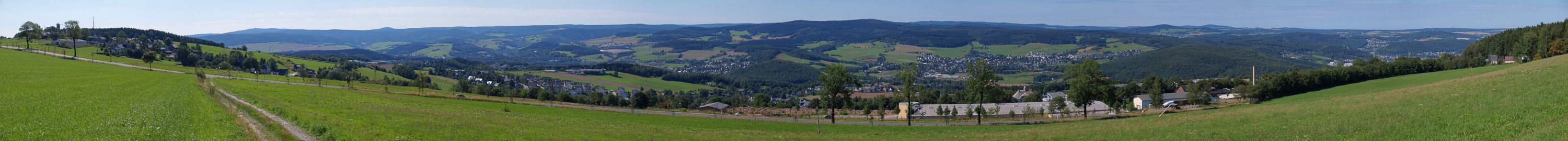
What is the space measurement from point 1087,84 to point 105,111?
1348 inches

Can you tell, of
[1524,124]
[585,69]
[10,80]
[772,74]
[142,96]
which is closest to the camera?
[1524,124]

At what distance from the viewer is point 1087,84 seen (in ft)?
121

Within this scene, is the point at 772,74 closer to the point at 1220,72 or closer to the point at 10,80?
the point at 1220,72

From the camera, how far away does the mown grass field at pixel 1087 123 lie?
664 inches

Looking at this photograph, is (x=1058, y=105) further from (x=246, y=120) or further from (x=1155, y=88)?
(x=246, y=120)

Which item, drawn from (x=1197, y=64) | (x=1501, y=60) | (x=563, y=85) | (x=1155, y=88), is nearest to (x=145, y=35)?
(x=563, y=85)

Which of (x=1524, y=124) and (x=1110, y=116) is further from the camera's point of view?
(x=1110, y=116)

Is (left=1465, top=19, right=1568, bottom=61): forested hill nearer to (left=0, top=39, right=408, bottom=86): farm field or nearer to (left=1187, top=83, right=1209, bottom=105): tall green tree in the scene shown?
(left=1187, top=83, right=1209, bottom=105): tall green tree

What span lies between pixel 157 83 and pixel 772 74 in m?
134

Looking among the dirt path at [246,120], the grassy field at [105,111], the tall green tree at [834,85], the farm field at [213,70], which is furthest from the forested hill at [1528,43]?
the farm field at [213,70]

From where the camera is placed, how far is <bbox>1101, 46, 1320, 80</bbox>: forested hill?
14250 centimetres

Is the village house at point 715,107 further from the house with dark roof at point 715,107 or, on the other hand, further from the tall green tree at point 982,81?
the tall green tree at point 982,81

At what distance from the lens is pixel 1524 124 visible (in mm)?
15219

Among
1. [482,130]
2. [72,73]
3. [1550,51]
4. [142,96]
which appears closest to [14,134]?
[482,130]
